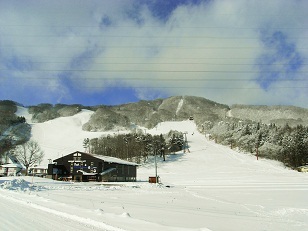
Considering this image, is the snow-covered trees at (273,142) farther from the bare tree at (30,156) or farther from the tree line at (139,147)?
the bare tree at (30,156)

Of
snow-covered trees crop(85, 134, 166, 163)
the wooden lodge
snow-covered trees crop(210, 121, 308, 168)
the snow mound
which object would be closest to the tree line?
snow-covered trees crop(85, 134, 166, 163)

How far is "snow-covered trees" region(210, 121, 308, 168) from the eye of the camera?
102m

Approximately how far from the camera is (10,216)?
12367 millimetres

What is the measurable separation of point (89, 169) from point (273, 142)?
89.0m

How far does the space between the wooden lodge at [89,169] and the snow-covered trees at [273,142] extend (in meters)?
59.1

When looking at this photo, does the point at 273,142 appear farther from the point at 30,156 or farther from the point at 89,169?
the point at 30,156

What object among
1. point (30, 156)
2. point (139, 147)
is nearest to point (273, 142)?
point (139, 147)

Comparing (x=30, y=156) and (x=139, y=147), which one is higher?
(x=139, y=147)

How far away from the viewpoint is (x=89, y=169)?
7431 cm

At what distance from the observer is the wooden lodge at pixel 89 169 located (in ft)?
238

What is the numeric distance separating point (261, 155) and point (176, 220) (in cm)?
11375

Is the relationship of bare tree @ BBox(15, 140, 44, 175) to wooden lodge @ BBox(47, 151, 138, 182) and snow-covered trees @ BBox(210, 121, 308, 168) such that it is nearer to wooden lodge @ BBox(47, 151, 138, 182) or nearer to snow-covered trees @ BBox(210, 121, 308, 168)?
wooden lodge @ BBox(47, 151, 138, 182)

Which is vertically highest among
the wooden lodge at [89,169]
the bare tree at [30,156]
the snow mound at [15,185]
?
the bare tree at [30,156]

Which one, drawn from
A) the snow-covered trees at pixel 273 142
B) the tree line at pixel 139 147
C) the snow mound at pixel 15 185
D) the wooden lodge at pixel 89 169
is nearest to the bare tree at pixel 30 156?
the wooden lodge at pixel 89 169
